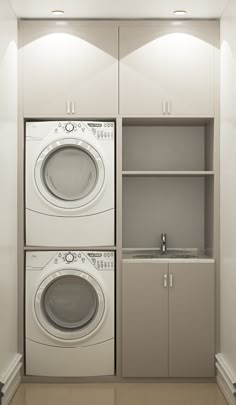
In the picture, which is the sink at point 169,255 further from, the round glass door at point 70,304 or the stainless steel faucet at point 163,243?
the round glass door at point 70,304

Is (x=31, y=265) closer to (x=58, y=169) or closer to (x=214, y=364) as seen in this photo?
(x=58, y=169)

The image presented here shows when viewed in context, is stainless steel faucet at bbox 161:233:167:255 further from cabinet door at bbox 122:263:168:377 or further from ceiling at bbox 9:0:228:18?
ceiling at bbox 9:0:228:18

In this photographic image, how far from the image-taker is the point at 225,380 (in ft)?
13.7

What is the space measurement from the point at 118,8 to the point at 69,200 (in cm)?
131

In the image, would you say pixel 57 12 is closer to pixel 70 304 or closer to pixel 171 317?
pixel 70 304

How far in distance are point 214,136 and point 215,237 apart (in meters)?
0.69

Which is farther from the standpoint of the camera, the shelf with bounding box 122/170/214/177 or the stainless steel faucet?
the stainless steel faucet

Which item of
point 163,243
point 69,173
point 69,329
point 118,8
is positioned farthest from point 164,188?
point 118,8

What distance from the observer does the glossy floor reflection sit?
4105 millimetres

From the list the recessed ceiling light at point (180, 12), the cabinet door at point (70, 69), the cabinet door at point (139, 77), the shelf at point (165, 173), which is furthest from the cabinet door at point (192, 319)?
the recessed ceiling light at point (180, 12)

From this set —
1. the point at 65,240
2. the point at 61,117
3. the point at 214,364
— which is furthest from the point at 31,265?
the point at 214,364

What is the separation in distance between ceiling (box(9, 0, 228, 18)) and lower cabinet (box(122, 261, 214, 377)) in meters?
1.67

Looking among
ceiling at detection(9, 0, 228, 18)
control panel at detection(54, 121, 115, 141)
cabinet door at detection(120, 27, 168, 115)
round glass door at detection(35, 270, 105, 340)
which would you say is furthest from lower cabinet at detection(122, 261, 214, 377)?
ceiling at detection(9, 0, 228, 18)

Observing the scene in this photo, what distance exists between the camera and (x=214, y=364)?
4.48 metres
